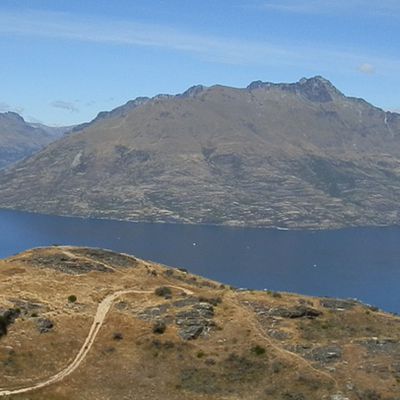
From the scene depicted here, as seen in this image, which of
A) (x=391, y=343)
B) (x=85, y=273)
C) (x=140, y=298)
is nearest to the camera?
(x=391, y=343)

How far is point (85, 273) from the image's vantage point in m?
103

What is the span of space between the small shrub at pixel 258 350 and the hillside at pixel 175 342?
157 millimetres

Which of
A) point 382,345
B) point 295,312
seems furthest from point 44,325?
point 382,345

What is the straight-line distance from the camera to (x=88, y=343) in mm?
80375

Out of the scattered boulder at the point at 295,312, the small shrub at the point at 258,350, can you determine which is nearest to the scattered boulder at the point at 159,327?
the small shrub at the point at 258,350

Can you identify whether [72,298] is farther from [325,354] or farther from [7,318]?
[325,354]

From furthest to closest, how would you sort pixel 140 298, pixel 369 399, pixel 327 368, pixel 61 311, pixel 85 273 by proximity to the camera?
pixel 85 273 < pixel 140 298 < pixel 61 311 < pixel 327 368 < pixel 369 399

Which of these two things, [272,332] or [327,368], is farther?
[272,332]

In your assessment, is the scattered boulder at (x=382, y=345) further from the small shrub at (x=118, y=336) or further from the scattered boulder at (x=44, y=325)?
the scattered boulder at (x=44, y=325)

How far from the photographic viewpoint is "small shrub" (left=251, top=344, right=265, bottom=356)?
77.5m

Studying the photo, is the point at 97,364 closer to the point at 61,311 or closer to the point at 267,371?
the point at 61,311

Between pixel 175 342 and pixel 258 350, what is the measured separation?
11032 mm

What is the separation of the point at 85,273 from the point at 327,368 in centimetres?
4569

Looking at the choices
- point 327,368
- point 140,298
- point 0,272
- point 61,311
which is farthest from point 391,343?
point 0,272
